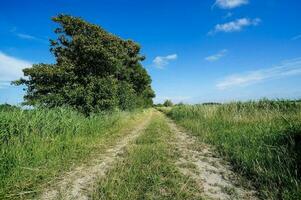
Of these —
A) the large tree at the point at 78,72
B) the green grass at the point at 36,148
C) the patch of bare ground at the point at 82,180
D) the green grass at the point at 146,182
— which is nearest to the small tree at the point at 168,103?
the large tree at the point at 78,72

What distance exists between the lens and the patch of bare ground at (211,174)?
405 cm

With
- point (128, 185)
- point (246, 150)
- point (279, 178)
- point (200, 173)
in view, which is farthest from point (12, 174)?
point (246, 150)

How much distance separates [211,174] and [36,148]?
4447 millimetres

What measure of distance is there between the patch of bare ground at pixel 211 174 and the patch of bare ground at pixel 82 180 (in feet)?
6.24

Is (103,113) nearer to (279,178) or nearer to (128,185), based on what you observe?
(128,185)

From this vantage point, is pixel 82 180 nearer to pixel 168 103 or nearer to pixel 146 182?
pixel 146 182

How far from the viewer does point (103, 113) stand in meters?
15.2

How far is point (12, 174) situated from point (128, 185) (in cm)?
235

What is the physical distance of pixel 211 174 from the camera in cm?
518

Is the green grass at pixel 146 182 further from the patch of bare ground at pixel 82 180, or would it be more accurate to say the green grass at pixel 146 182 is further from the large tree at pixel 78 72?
the large tree at pixel 78 72

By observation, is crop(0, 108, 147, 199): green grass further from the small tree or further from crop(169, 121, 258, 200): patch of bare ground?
the small tree

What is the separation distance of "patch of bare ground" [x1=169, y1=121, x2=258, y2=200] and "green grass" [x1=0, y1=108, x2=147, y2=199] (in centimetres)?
295

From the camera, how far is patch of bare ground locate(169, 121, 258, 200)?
4.05 metres

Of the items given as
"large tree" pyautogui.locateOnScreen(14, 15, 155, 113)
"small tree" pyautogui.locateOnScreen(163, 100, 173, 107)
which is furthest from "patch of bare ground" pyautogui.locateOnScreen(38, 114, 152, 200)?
"small tree" pyautogui.locateOnScreen(163, 100, 173, 107)
